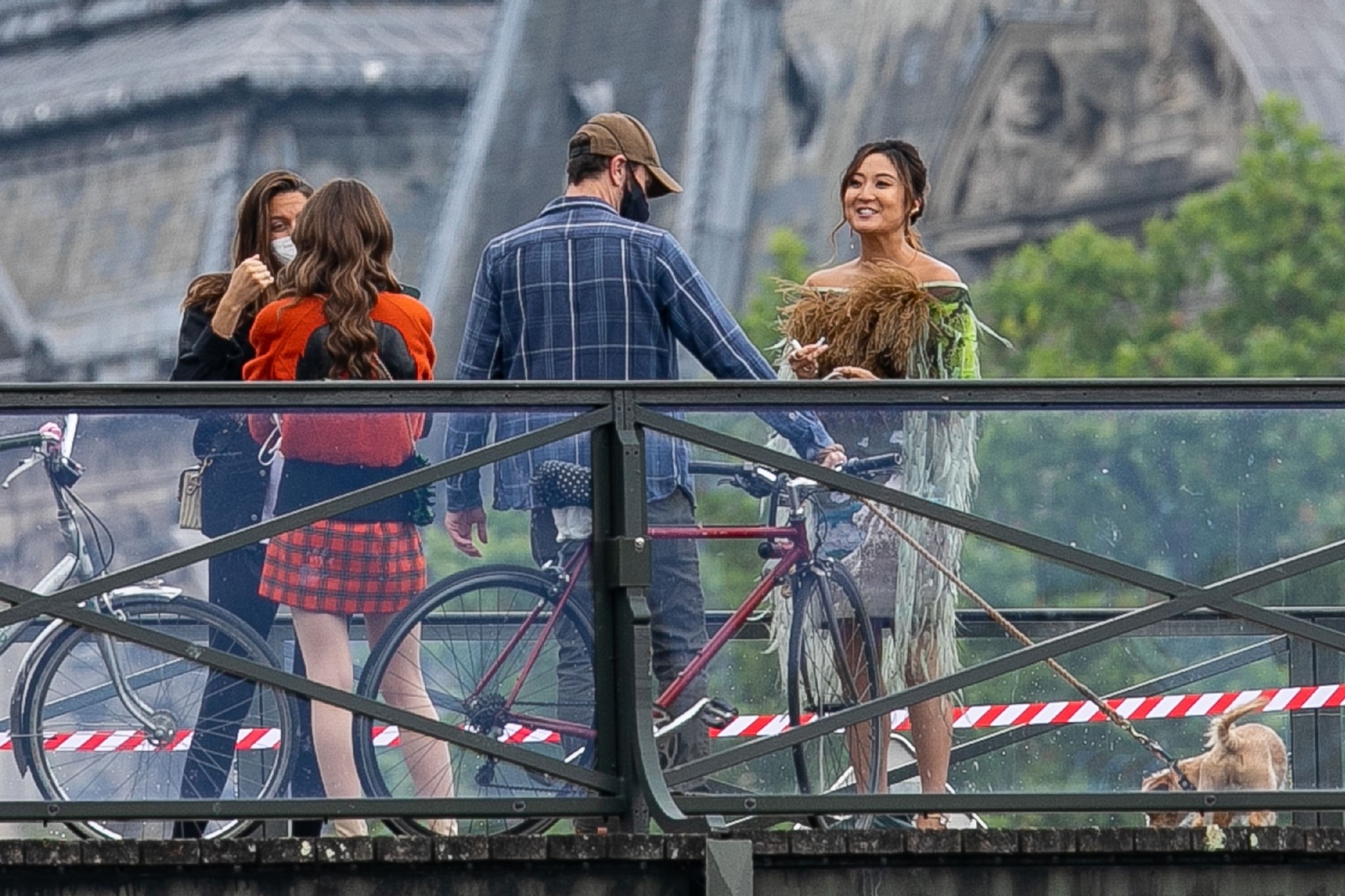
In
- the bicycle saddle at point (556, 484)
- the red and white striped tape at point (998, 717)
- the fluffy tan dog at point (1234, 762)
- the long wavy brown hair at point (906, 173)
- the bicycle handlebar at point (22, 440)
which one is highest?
the long wavy brown hair at point (906, 173)

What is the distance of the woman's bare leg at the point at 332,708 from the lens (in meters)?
7.65

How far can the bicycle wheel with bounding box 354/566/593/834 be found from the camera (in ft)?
25.3

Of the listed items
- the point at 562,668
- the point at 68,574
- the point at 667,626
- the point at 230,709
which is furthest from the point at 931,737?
the point at 68,574

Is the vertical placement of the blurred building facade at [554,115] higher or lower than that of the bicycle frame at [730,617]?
higher

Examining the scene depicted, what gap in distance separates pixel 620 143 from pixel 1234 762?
7.33 ft

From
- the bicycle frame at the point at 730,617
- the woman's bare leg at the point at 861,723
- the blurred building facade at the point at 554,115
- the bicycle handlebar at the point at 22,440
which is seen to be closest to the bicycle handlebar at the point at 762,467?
the bicycle frame at the point at 730,617

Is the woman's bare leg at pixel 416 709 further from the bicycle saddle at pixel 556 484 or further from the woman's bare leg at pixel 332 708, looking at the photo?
the bicycle saddle at pixel 556 484

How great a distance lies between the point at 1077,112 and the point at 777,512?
159ft

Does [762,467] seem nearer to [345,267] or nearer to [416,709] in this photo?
[416,709]

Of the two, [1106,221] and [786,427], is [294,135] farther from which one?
[786,427]

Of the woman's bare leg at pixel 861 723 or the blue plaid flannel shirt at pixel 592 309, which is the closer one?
the woman's bare leg at pixel 861 723

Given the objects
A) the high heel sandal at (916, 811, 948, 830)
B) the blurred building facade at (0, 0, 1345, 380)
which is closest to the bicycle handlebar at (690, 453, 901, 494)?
the high heel sandal at (916, 811, 948, 830)

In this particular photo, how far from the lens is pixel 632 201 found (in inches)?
340

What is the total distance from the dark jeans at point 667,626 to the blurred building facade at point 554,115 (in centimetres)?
4187
